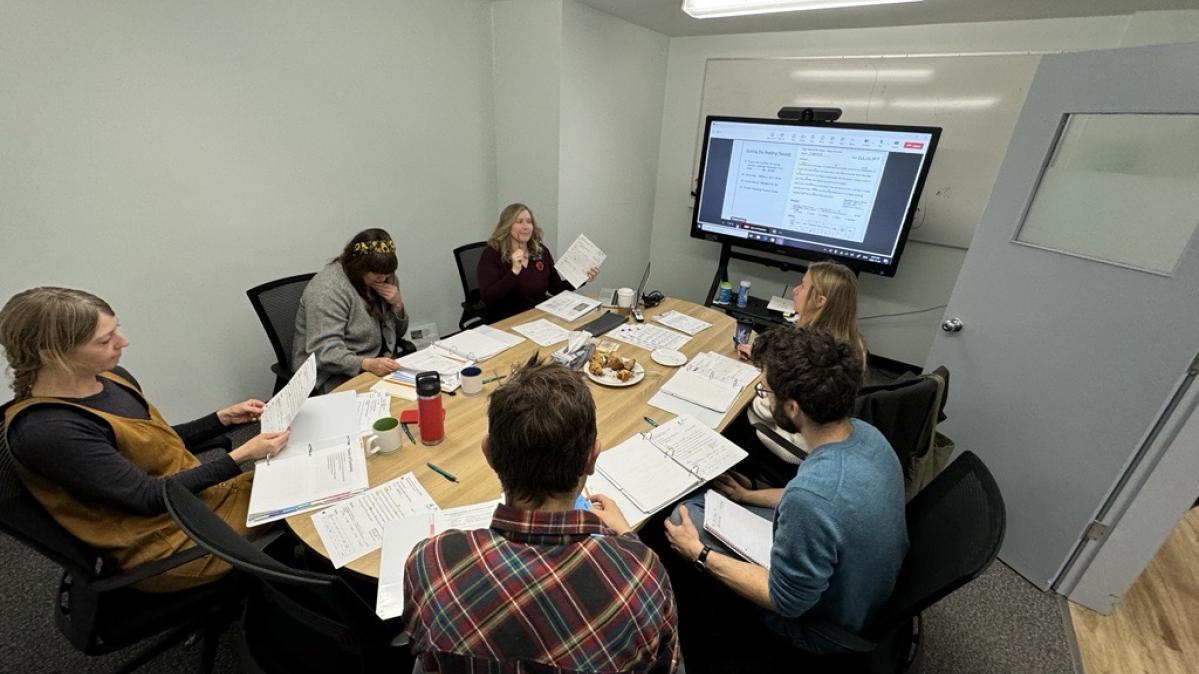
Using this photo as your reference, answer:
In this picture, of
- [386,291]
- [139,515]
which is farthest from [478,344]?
[139,515]

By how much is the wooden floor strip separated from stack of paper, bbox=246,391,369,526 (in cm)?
254

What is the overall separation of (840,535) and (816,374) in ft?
1.20

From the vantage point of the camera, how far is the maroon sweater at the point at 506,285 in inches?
105

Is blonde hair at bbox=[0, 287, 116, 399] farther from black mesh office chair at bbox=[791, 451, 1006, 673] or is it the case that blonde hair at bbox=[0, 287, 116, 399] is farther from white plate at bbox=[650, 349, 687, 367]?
black mesh office chair at bbox=[791, 451, 1006, 673]

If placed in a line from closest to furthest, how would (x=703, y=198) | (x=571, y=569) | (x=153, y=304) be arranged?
(x=571, y=569), (x=153, y=304), (x=703, y=198)

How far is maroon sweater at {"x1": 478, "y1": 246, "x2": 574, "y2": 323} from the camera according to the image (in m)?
2.68

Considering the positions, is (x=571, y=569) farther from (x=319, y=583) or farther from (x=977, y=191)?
(x=977, y=191)

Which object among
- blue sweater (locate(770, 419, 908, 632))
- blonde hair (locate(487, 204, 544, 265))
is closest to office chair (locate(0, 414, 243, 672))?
blue sweater (locate(770, 419, 908, 632))

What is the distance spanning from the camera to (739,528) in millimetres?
1401

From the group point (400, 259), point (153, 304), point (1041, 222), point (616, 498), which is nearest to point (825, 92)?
point (1041, 222)

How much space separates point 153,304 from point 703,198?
3386 millimetres

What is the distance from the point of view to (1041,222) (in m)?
1.86

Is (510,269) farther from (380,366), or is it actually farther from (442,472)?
(442,472)

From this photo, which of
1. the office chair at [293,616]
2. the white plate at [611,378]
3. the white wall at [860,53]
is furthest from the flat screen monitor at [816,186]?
the office chair at [293,616]
